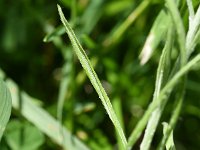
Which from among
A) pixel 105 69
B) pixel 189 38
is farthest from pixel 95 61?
pixel 189 38

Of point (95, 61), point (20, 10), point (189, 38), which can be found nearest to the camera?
point (189, 38)

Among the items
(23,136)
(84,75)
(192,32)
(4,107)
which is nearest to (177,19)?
(192,32)

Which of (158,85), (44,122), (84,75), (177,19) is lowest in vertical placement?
(84,75)

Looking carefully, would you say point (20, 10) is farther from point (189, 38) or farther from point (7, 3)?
point (189, 38)

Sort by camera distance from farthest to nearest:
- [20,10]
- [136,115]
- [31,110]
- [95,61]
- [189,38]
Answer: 1. [20,10]
2. [136,115]
3. [95,61]
4. [31,110]
5. [189,38]

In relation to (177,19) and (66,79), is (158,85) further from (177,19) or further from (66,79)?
(66,79)

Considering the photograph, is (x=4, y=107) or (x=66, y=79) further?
(x=66, y=79)
